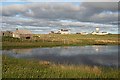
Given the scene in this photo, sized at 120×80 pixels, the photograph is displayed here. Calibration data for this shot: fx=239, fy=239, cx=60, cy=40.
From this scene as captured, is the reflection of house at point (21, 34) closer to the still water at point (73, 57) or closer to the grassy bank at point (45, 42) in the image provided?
the grassy bank at point (45, 42)

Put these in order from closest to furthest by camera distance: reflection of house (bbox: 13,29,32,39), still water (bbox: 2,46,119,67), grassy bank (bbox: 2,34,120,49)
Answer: still water (bbox: 2,46,119,67)
grassy bank (bbox: 2,34,120,49)
reflection of house (bbox: 13,29,32,39)

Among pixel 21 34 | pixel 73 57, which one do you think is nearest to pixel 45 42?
pixel 21 34

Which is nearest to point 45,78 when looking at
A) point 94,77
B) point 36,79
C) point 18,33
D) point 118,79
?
point 36,79

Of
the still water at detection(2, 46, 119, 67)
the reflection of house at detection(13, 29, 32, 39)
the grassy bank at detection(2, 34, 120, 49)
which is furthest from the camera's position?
the reflection of house at detection(13, 29, 32, 39)

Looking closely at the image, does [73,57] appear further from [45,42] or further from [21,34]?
[21,34]

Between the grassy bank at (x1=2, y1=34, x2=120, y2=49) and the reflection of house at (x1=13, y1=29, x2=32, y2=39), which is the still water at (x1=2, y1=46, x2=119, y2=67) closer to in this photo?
the grassy bank at (x1=2, y1=34, x2=120, y2=49)

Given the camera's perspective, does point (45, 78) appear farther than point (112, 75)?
No

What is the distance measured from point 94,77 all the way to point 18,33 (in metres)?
86.8

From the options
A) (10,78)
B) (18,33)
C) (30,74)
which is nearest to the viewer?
(10,78)

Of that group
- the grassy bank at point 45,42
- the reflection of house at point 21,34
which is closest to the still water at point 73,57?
the grassy bank at point 45,42

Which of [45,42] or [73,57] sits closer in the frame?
[73,57]

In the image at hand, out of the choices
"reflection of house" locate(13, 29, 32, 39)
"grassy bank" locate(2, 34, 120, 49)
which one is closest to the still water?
"grassy bank" locate(2, 34, 120, 49)

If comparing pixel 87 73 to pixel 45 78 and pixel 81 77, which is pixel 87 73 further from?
pixel 45 78

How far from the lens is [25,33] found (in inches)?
4085
